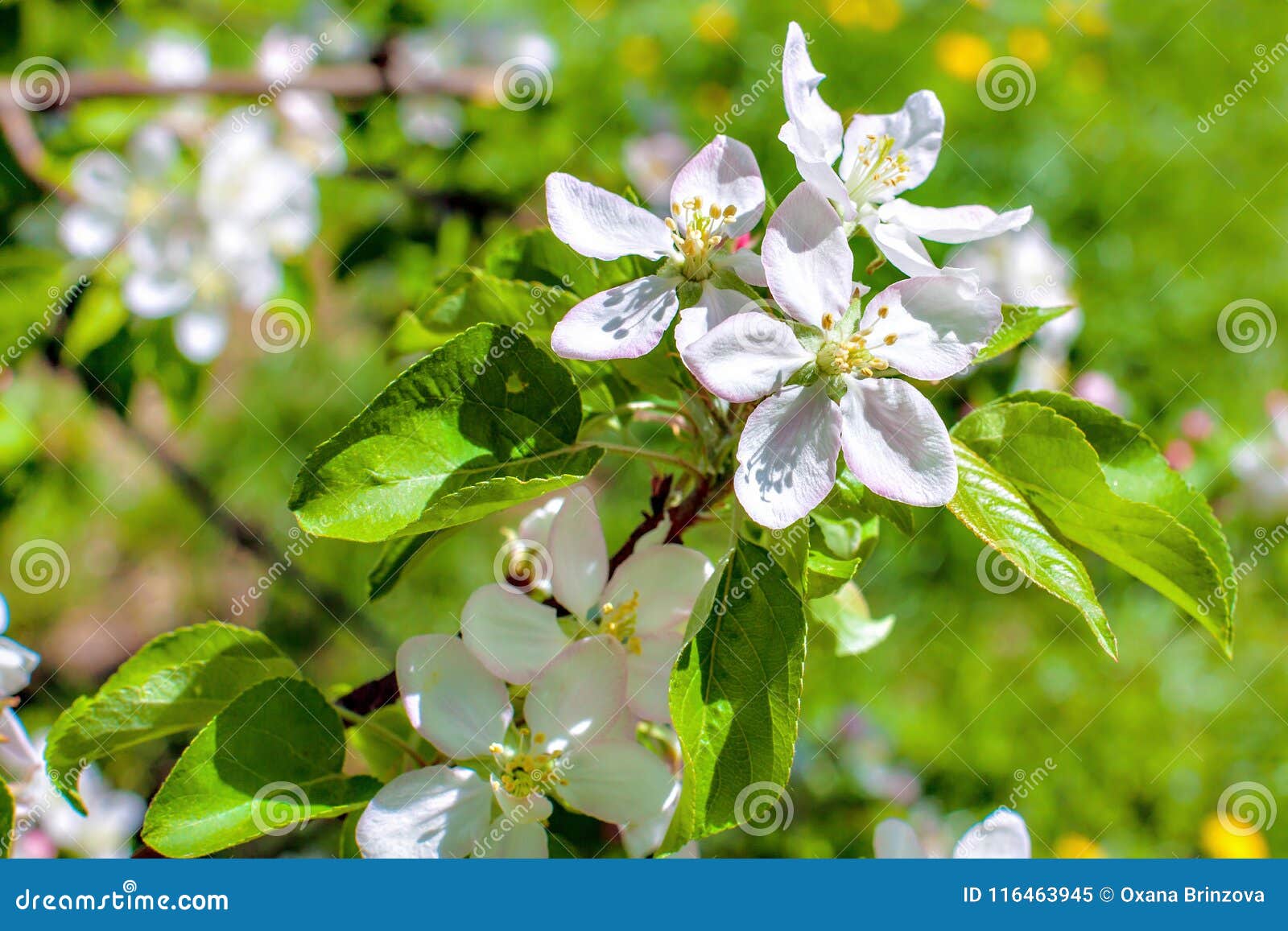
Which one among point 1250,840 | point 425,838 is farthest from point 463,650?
point 1250,840

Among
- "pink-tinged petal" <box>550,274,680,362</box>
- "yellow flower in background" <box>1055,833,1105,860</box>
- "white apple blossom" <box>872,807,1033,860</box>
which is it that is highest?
"pink-tinged petal" <box>550,274,680,362</box>

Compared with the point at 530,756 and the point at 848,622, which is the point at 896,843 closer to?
the point at 848,622

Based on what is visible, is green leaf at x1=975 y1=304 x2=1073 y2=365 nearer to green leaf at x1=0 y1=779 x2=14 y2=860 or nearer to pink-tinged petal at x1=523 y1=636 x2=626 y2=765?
pink-tinged petal at x1=523 y1=636 x2=626 y2=765

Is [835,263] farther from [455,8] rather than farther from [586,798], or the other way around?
[455,8]

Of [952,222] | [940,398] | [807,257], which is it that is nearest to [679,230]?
[807,257]

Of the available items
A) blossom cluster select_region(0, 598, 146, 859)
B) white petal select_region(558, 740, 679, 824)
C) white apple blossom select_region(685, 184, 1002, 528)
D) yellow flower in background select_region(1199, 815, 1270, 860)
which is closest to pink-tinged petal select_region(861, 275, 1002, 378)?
white apple blossom select_region(685, 184, 1002, 528)
